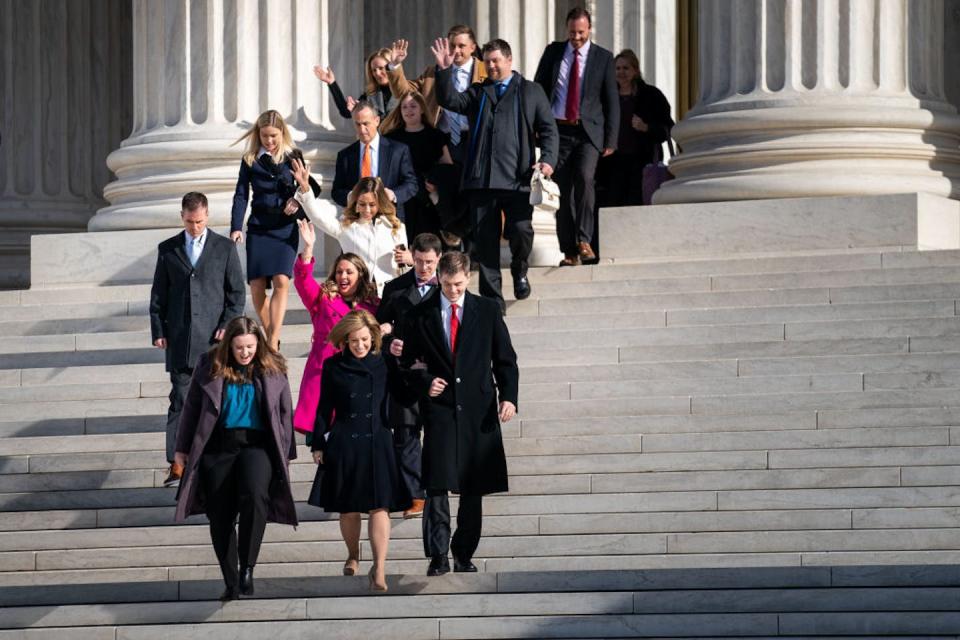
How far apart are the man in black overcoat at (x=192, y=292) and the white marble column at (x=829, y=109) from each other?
17.1 feet

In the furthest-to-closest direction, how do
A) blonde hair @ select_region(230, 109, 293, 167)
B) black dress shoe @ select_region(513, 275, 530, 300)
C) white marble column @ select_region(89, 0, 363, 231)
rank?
1. white marble column @ select_region(89, 0, 363, 231)
2. black dress shoe @ select_region(513, 275, 530, 300)
3. blonde hair @ select_region(230, 109, 293, 167)

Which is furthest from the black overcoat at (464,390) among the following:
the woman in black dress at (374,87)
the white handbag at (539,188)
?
the woman in black dress at (374,87)

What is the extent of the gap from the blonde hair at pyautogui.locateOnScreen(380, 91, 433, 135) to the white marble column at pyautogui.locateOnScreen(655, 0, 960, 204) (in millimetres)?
2496

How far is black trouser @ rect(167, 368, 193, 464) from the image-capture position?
16.1 m

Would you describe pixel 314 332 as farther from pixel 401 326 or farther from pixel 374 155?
pixel 374 155

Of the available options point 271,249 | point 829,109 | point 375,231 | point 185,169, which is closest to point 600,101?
point 829,109

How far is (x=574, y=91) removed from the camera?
802 inches

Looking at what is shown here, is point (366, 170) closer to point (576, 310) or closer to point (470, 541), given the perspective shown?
point (576, 310)

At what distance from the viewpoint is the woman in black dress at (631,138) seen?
2245 cm

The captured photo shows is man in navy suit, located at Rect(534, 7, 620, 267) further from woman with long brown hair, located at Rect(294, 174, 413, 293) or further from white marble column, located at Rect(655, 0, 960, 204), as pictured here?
woman with long brown hair, located at Rect(294, 174, 413, 293)

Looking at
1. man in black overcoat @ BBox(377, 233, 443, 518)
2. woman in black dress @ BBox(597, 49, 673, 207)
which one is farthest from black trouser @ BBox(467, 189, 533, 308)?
woman in black dress @ BBox(597, 49, 673, 207)

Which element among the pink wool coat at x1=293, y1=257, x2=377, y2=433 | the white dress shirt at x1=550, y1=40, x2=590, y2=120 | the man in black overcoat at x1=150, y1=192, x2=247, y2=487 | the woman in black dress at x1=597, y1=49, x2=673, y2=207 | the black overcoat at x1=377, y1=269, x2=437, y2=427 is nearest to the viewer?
the black overcoat at x1=377, y1=269, x2=437, y2=427

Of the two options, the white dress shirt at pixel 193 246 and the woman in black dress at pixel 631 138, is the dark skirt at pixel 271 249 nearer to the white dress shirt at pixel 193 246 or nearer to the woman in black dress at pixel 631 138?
the white dress shirt at pixel 193 246

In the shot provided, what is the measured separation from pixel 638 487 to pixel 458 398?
162cm
